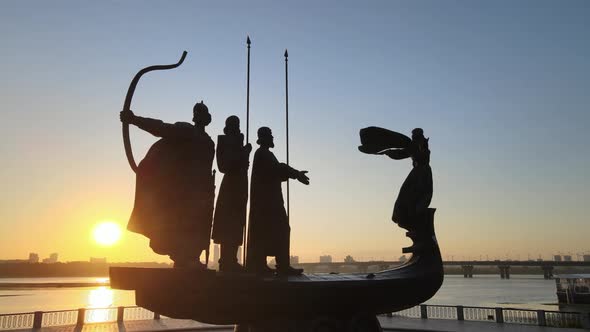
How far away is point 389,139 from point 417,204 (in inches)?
64.8

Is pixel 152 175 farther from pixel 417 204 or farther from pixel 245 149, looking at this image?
pixel 417 204

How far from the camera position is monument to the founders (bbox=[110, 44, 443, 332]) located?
6648 millimetres

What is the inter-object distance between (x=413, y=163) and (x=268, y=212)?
3.75 m

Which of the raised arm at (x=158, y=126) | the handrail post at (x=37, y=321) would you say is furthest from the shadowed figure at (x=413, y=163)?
the handrail post at (x=37, y=321)

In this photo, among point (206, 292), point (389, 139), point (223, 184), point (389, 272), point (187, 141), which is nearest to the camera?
point (206, 292)

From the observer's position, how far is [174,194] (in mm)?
7031

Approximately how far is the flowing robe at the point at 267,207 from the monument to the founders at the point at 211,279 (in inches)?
1.6

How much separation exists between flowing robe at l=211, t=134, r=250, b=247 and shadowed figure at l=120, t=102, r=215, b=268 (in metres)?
0.32

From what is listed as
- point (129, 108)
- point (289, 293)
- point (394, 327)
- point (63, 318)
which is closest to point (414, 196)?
point (289, 293)

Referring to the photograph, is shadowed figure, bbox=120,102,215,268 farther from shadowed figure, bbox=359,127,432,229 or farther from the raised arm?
shadowed figure, bbox=359,127,432,229

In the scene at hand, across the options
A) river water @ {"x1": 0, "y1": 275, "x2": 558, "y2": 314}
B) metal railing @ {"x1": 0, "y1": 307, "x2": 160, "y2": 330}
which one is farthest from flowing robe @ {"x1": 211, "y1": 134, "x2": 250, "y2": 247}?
river water @ {"x1": 0, "y1": 275, "x2": 558, "y2": 314}

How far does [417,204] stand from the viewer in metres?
9.13

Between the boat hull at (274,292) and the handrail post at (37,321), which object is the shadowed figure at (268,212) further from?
the handrail post at (37,321)

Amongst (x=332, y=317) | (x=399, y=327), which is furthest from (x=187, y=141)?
(x=399, y=327)
